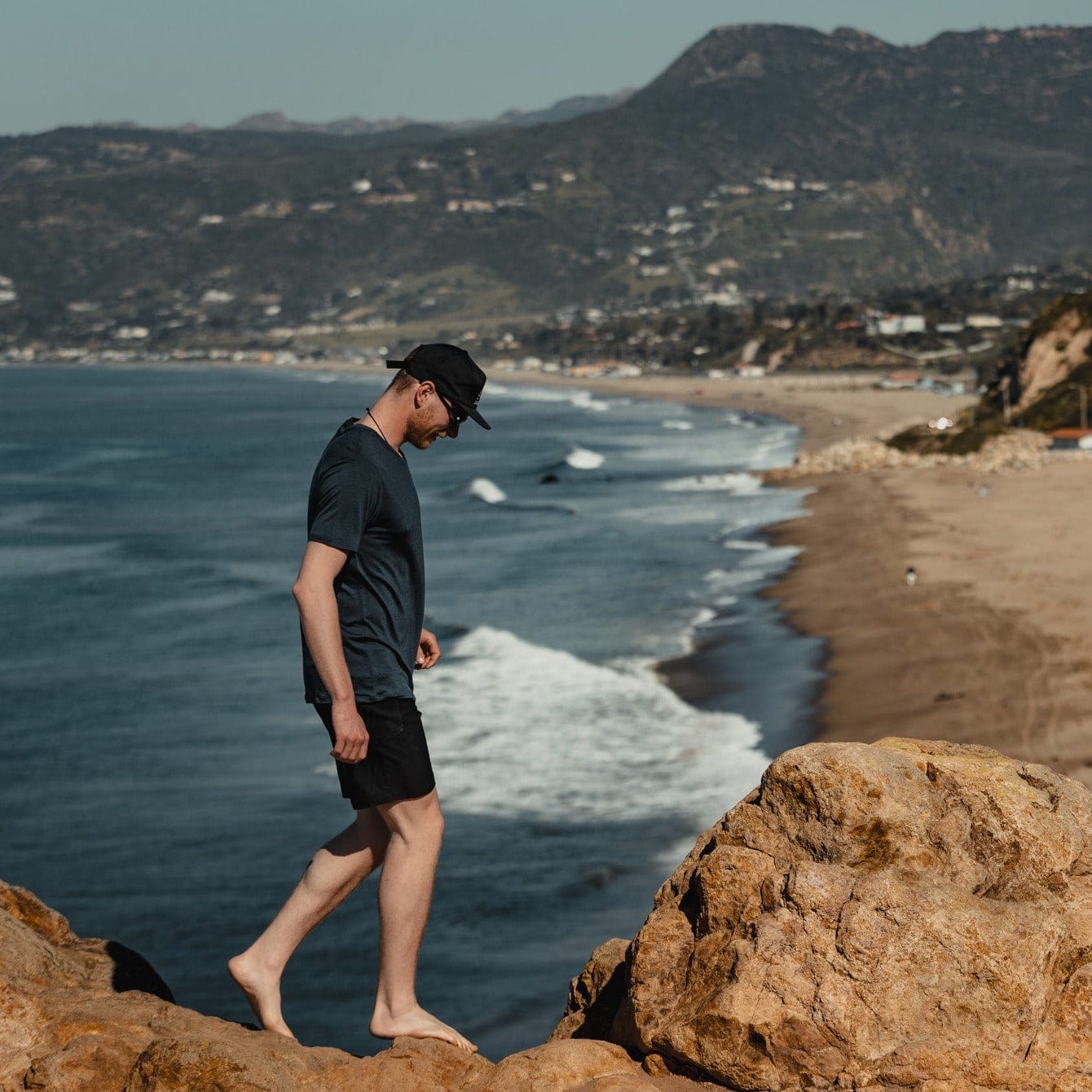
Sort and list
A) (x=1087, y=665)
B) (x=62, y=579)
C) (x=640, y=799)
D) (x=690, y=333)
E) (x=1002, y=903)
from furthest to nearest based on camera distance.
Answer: (x=690, y=333) < (x=62, y=579) < (x=1087, y=665) < (x=640, y=799) < (x=1002, y=903)

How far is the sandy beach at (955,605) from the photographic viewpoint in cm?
1662

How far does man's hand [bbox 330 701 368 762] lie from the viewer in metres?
4.32

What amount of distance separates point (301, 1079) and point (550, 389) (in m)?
150

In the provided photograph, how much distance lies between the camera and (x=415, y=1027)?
15.5 feet

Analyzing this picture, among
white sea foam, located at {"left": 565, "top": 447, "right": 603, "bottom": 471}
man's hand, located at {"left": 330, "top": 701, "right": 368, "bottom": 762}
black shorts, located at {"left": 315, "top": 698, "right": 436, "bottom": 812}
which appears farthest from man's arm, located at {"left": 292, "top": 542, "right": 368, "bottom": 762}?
white sea foam, located at {"left": 565, "top": 447, "right": 603, "bottom": 471}

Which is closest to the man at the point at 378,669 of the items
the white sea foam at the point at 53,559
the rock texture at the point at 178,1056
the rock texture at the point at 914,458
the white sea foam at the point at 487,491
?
the rock texture at the point at 178,1056

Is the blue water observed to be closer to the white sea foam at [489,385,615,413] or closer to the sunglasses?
the sunglasses

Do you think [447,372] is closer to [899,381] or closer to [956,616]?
[956,616]

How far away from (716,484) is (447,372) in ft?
157

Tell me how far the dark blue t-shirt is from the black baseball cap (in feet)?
0.80

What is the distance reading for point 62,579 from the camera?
120 feet

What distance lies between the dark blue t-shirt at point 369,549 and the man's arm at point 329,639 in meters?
0.05

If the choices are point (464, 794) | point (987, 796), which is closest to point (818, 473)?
point (464, 794)

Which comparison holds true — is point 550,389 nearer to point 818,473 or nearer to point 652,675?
point 818,473
